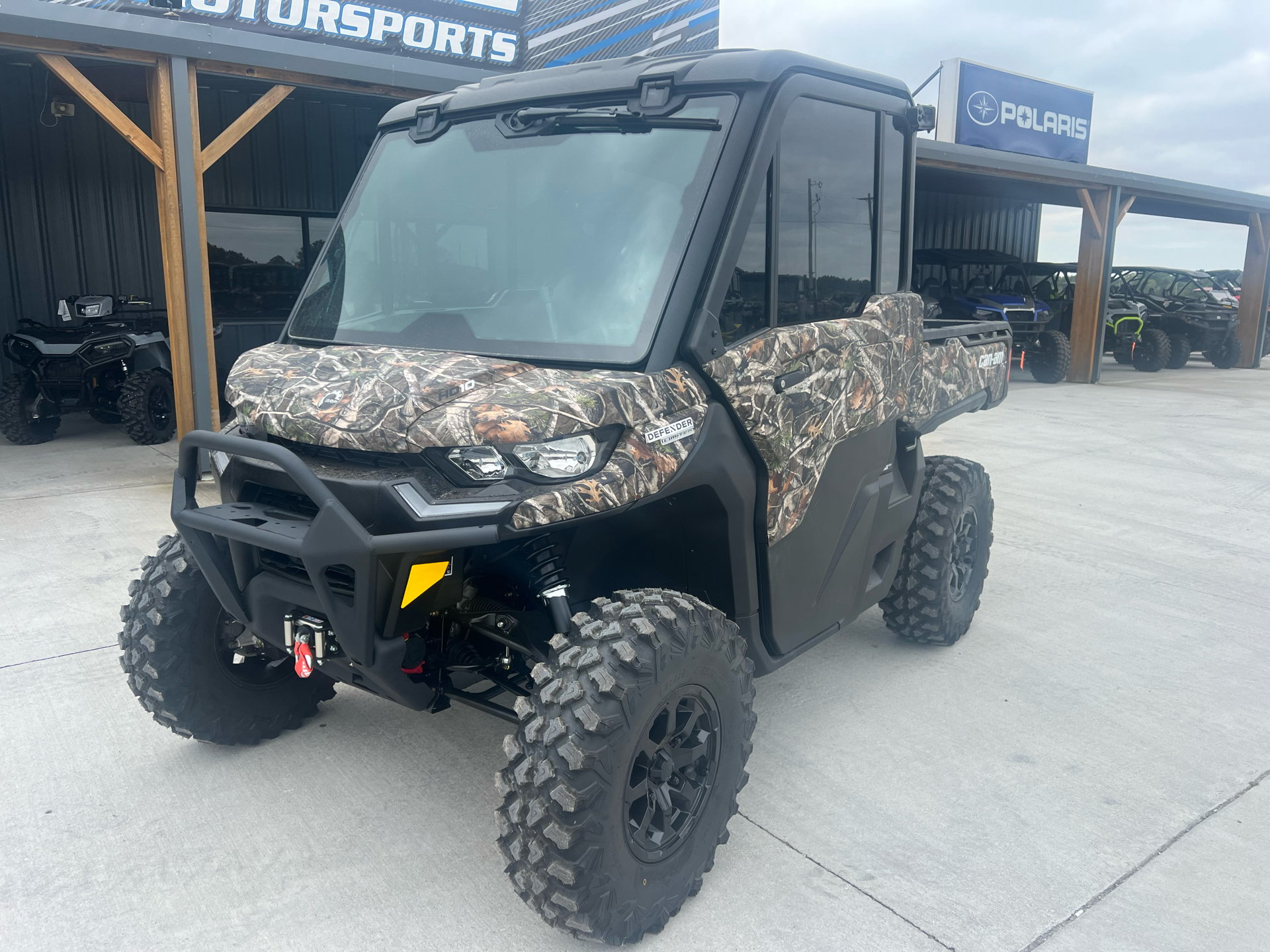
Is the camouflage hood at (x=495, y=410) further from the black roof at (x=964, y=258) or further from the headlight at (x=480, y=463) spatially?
the black roof at (x=964, y=258)

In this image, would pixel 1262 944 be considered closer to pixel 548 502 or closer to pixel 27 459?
pixel 548 502

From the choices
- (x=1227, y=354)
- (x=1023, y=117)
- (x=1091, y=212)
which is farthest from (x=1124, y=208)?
(x=1227, y=354)

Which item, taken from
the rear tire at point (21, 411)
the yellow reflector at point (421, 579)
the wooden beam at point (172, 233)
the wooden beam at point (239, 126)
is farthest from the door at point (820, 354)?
the rear tire at point (21, 411)

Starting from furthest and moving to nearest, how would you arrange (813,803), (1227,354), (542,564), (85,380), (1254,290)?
1. (1254,290)
2. (1227,354)
3. (85,380)
4. (813,803)
5. (542,564)

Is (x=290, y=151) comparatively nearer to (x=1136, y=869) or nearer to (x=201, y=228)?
(x=201, y=228)

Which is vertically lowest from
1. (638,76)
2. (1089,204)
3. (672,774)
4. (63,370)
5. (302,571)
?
(672,774)

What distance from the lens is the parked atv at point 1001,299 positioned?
16.4 meters

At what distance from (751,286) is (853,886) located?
5.42 ft

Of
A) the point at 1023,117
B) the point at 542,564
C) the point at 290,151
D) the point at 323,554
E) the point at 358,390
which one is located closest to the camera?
the point at 323,554

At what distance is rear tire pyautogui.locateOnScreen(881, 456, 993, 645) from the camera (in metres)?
4.09

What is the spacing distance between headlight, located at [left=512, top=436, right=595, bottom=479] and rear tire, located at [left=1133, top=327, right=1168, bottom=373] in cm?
1903

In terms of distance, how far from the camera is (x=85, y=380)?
30.3 feet

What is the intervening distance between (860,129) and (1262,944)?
2544 millimetres

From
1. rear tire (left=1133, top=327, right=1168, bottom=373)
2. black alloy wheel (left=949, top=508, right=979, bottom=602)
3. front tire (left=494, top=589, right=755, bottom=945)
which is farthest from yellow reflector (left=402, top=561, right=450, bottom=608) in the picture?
rear tire (left=1133, top=327, right=1168, bottom=373)
